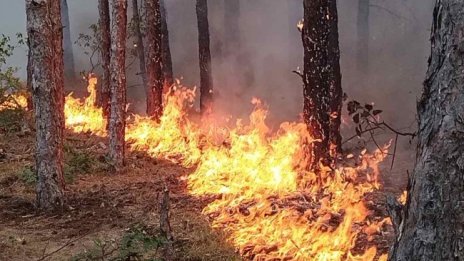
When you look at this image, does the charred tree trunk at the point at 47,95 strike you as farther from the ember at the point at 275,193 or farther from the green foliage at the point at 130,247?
the ember at the point at 275,193

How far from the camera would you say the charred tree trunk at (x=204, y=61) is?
685 inches

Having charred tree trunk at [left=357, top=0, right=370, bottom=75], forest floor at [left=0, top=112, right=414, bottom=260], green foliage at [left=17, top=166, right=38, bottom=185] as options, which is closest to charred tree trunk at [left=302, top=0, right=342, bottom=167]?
forest floor at [left=0, top=112, right=414, bottom=260]

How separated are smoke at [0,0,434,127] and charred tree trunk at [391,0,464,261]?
681 inches

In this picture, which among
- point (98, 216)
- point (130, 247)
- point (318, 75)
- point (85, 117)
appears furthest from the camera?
point (85, 117)

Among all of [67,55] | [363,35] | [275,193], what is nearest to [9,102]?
[275,193]

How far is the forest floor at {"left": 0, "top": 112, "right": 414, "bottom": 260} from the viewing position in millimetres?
5629

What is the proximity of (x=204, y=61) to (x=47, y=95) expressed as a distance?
1056 centimetres

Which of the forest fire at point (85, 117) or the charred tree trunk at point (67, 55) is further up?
the charred tree trunk at point (67, 55)

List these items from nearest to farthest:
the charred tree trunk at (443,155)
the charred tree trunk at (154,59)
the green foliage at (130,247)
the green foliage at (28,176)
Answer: the charred tree trunk at (443,155)
the green foliage at (130,247)
the green foliage at (28,176)
the charred tree trunk at (154,59)

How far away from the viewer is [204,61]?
1741 centimetres

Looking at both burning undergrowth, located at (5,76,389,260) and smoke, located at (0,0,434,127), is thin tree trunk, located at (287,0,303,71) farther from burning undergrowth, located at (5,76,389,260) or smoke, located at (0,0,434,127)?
burning undergrowth, located at (5,76,389,260)

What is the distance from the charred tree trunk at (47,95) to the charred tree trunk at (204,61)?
397 inches

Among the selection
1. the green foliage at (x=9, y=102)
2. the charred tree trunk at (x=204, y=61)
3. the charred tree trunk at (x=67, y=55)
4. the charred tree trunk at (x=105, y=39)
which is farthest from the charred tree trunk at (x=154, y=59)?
the charred tree trunk at (x=67, y=55)

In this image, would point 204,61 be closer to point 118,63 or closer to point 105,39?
point 105,39
